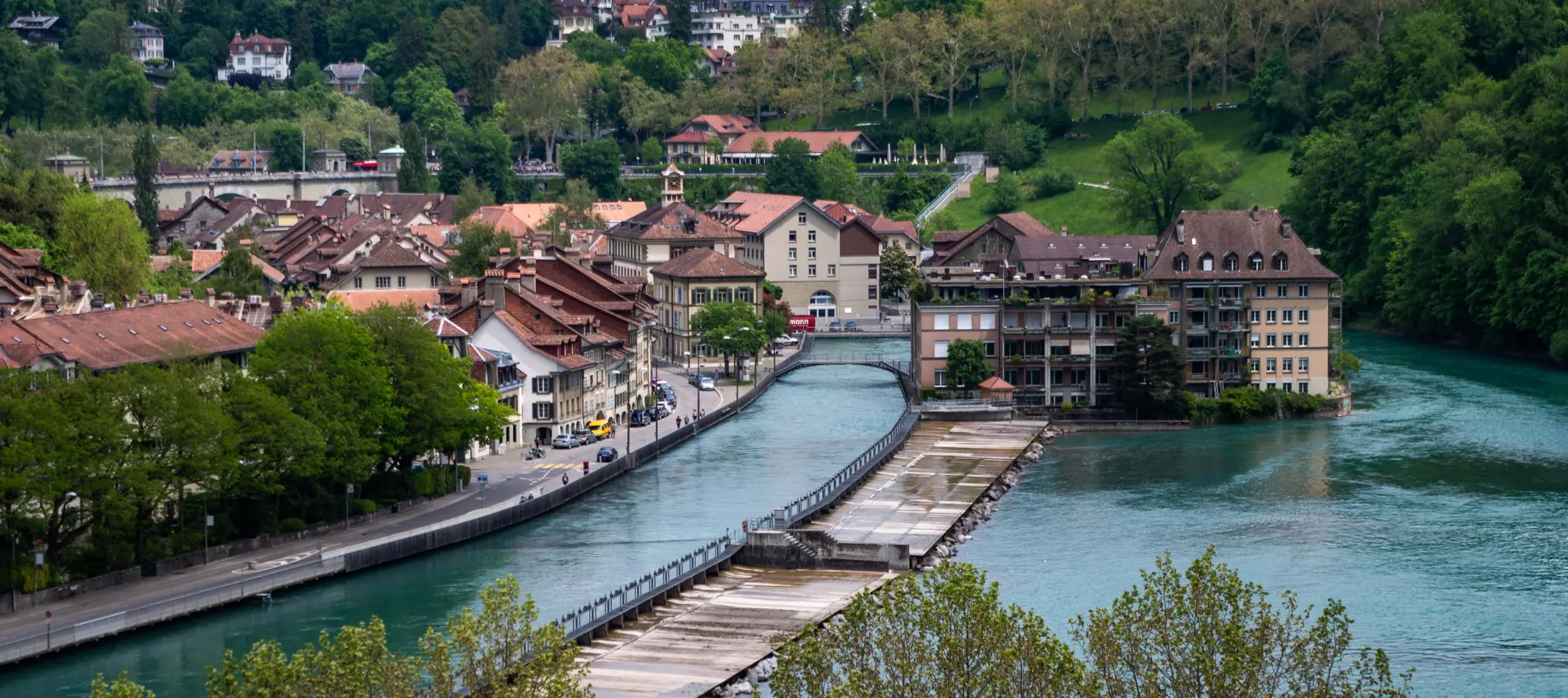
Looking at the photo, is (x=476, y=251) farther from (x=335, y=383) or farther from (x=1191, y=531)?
(x=1191, y=531)

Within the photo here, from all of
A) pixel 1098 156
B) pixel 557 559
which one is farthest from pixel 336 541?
pixel 1098 156

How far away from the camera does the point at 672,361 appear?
115750mm

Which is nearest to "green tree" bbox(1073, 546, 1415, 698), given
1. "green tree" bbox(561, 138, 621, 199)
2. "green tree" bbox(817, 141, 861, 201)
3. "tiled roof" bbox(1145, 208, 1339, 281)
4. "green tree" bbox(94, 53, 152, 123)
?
"tiled roof" bbox(1145, 208, 1339, 281)

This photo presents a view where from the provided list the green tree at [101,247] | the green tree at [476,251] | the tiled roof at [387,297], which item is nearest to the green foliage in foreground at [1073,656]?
the tiled roof at [387,297]

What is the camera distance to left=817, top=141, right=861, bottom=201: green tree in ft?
536

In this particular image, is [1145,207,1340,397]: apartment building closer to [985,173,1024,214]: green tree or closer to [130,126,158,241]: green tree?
[985,173,1024,214]: green tree

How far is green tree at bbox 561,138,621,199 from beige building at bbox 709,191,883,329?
43665mm

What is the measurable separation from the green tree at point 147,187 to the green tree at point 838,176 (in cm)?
4715

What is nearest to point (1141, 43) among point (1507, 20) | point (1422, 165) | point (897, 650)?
point (1507, 20)

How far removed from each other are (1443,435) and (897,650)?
5222cm

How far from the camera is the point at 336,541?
65500 millimetres

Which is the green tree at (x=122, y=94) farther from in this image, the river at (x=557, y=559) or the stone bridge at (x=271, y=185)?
the river at (x=557, y=559)

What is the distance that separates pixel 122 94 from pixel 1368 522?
489ft

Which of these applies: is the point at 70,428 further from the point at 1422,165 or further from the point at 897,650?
the point at 1422,165
